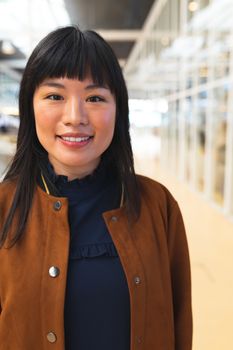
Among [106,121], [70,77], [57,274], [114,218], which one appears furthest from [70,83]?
[57,274]

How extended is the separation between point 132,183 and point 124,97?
247mm

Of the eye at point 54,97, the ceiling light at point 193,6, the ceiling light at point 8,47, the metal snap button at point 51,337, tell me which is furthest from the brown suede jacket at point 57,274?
the ceiling light at point 8,47

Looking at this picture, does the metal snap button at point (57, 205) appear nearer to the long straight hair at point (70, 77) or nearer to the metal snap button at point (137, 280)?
the long straight hair at point (70, 77)

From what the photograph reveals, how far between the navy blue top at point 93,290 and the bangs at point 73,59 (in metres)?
0.34

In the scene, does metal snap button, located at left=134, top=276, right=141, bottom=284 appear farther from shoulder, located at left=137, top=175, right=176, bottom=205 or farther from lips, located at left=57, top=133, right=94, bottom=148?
lips, located at left=57, top=133, right=94, bottom=148

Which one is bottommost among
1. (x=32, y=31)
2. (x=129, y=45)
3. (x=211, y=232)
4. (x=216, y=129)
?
(x=211, y=232)

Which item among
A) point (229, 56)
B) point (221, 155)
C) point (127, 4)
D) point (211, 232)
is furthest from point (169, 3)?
point (211, 232)

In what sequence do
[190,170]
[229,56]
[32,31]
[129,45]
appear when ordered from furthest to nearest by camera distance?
[129,45], [32,31], [190,170], [229,56]

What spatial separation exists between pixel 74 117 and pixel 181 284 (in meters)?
0.63

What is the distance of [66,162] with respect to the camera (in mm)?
900

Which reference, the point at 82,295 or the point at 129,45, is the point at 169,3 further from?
the point at 82,295

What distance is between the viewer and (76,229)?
94 cm

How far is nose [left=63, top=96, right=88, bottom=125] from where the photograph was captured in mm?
838

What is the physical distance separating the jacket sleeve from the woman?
0.08 metres
